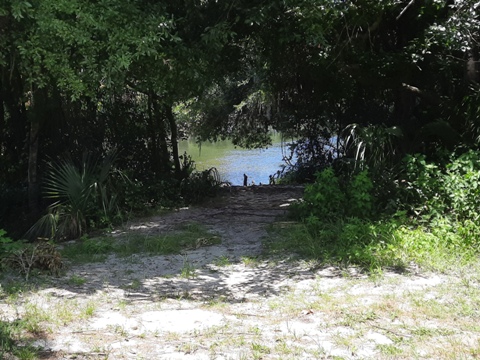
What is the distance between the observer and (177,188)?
10.9 meters

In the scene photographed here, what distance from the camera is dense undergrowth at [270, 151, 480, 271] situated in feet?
20.3

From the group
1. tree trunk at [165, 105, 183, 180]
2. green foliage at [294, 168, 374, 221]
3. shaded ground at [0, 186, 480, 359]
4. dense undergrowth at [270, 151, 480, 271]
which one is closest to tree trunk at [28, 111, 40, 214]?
tree trunk at [165, 105, 183, 180]

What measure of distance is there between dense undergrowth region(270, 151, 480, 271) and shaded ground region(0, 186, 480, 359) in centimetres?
41

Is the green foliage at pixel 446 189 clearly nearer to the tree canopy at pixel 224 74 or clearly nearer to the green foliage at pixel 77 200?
the tree canopy at pixel 224 74

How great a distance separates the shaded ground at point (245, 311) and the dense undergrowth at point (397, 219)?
405mm

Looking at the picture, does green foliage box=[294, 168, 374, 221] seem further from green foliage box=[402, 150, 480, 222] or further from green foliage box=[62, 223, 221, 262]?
green foliage box=[62, 223, 221, 262]

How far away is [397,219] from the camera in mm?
7262

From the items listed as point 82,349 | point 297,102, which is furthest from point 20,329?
point 297,102

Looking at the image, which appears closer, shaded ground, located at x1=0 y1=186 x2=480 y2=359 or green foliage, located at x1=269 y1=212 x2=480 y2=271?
shaded ground, located at x1=0 y1=186 x2=480 y2=359

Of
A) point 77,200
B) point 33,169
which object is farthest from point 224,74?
point 33,169

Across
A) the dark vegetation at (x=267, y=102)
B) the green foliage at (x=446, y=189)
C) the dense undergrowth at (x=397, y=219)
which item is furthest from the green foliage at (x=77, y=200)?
the green foliage at (x=446, y=189)

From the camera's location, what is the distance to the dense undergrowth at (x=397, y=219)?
618 cm

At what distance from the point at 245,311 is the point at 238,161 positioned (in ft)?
79.3

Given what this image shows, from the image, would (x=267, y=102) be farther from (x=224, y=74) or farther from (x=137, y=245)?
(x=137, y=245)
